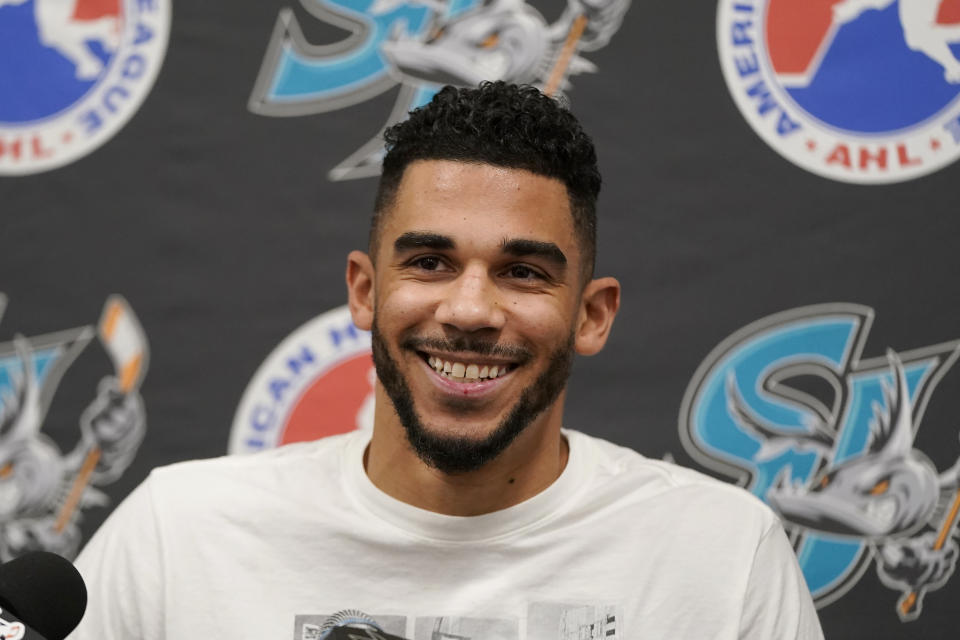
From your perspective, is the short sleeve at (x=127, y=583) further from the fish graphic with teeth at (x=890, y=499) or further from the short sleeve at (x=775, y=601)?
the fish graphic with teeth at (x=890, y=499)

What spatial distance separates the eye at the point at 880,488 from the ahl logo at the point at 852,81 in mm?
425

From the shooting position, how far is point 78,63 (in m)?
1.54

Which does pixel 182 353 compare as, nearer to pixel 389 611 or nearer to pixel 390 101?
pixel 390 101

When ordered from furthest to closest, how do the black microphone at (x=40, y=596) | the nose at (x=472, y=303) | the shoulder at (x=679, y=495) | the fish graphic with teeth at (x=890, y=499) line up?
the fish graphic with teeth at (x=890, y=499), the shoulder at (x=679, y=495), the nose at (x=472, y=303), the black microphone at (x=40, y=596)

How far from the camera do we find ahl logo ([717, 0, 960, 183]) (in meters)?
1.48

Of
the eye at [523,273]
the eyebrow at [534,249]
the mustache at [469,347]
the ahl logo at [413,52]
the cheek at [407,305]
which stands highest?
the ahl logo at [413,52]

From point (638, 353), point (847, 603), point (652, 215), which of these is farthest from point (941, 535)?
point (652, 215)

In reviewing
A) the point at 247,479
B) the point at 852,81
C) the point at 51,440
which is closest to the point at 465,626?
the point at 247,479

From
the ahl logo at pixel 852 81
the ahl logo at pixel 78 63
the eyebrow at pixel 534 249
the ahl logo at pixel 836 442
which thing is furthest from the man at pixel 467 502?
the ahl logo at pixel 78 63

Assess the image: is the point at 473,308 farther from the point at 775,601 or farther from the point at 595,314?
the point at 775,601

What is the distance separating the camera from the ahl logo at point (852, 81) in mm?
1479

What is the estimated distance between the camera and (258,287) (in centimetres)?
153

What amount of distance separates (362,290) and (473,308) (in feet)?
0.69

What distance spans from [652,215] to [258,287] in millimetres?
577
